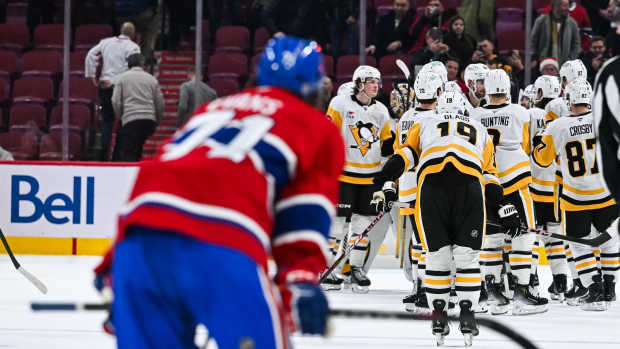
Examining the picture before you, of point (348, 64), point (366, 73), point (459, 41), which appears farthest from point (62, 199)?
point (459, 41)

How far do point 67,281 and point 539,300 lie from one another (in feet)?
10.9

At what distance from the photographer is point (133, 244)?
2184 millimetres

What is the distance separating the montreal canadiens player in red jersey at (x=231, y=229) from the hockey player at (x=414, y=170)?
13.8ft

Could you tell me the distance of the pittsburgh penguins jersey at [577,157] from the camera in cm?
693

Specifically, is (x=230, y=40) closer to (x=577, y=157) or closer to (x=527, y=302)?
(x=577, y=157)

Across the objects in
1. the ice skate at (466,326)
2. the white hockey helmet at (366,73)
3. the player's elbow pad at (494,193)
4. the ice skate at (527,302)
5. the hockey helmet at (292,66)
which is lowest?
the ice skate at (527,302)

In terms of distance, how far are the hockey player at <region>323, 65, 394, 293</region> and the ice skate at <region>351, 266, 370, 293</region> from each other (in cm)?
6

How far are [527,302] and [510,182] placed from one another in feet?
2.49

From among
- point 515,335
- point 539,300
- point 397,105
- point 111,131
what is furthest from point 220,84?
point 515,335

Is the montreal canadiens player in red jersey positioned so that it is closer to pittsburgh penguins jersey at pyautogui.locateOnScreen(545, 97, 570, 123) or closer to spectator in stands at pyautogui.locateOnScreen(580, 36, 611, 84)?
pittsburgh penguins jersey at pyautogui.locateOnScreen(545, 97, 570, 123)

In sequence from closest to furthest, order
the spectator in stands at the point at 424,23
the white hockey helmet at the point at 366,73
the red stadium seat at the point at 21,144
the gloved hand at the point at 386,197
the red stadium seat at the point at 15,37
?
1. the gloved hand at the point at 386,197
2. the white hockey helmet at the point at 366,73
3. the red stadium seat at the point at 21,144
4. the spectator in stands at the point at 424,23
5. the red stadium seat at the point at 15,37

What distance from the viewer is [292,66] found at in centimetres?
237

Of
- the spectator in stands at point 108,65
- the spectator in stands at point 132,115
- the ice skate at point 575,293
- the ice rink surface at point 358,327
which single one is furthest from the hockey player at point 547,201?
the spectator in stands at point 108,65

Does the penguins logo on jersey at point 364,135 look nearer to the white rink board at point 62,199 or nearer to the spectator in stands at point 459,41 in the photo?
the spectator in stands at point 459,41
